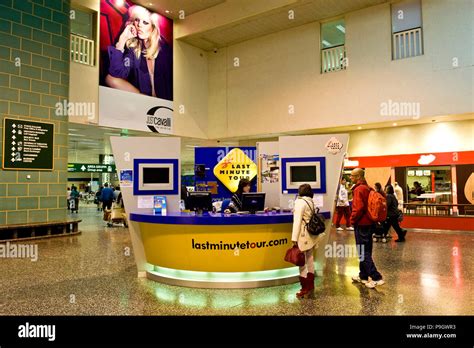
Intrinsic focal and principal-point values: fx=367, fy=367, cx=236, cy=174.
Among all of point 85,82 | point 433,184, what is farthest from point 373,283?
point 85,82

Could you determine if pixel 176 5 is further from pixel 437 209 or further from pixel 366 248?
pixel 366 248

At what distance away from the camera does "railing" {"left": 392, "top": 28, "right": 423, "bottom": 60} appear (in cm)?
1031

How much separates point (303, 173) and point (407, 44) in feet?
24.0

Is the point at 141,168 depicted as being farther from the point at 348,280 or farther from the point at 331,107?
the point at 331,107

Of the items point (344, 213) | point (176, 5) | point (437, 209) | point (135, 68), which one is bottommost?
point (344, 213)

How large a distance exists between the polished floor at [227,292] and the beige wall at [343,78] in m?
5.07

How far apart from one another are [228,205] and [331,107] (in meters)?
7.45

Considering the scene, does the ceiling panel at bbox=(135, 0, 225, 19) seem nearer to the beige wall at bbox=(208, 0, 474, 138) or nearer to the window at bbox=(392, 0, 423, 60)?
the beige wall at bbox=(208, 0, 474, 138)

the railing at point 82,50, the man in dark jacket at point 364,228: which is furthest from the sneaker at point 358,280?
the railing at point 82,50

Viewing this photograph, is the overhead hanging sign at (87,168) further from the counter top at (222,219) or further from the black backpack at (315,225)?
the black backpack at (315,225)

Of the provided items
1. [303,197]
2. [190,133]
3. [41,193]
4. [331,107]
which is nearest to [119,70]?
[190,133]

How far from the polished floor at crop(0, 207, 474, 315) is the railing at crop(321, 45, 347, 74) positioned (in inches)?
267

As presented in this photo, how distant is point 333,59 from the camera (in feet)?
38.9

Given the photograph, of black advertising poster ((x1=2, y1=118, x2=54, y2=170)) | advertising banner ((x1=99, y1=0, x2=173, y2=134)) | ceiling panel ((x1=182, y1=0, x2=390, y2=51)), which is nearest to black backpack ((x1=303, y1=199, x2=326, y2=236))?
black advertising poster ((x1=2, y1=118, x2=54, y2=170))
